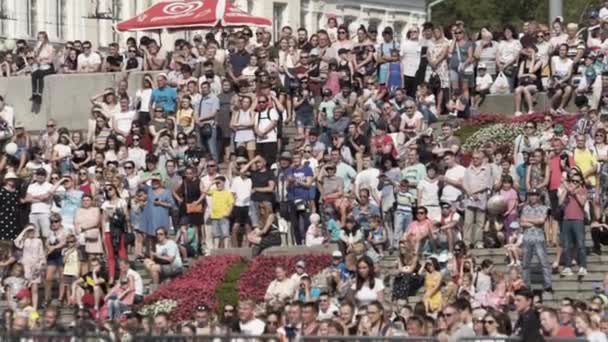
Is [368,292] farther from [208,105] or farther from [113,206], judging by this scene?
Result: [208,105]

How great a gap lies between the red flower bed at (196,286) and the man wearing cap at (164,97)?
4.99 meters

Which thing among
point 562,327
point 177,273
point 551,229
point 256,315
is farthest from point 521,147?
point 562,327

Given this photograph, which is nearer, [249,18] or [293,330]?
[293,330]

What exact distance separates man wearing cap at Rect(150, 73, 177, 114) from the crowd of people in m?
0.04

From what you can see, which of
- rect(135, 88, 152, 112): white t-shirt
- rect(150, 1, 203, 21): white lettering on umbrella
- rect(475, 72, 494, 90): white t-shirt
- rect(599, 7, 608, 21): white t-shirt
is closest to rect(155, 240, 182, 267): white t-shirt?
rect(135, 88, 152, 112): white t-shirt

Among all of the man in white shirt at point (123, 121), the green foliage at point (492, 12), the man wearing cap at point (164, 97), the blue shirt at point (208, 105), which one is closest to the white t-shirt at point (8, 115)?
the man in white shirt at point (123, 121)

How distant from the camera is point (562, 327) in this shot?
2752 centimetres

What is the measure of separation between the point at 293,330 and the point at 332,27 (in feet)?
60.8

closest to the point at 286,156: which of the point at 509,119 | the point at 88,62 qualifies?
the point at 509,119

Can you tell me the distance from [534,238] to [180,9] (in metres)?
16.7

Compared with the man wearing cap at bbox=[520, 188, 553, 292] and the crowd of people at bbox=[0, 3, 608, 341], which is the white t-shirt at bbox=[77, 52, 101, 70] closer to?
the crowd of people at bbox=[0, 3, 608, 341]

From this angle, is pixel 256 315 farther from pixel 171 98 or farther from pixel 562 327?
pixel 171 98

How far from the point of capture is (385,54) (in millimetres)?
42938

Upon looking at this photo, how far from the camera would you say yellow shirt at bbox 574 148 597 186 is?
35969mm
